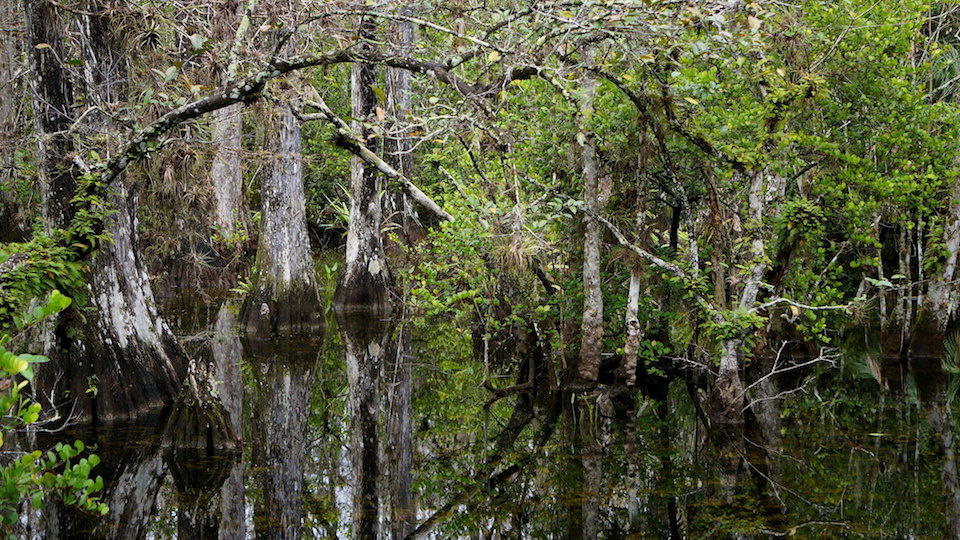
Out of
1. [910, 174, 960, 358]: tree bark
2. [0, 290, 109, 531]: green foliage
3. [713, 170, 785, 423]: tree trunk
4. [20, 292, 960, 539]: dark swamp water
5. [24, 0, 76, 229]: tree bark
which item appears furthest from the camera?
[910, 174, 960, 358]: tree bark

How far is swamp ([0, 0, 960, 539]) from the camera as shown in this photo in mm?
7801

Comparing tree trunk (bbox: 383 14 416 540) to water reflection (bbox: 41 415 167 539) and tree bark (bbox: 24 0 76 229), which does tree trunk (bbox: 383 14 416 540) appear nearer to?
water reflection (bbox: 41 415 167 539)

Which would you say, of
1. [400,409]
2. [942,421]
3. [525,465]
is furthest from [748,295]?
[400,409]

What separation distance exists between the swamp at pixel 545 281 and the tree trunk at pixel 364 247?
3.50 metres

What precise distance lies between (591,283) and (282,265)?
20.9 feet

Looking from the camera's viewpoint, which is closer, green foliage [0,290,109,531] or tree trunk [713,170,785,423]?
green foliage [0,290,109,531]

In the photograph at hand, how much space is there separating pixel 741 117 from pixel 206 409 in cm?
600

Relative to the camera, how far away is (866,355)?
48.8 ft

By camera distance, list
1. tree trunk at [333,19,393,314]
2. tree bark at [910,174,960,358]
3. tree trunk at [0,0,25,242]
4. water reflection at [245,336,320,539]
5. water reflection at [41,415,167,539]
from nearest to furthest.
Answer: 1. water reflection at [41,415,167,539]
2. water reflection at [245,336,320,539]
3. tree bark at [910,174,960,358]
4. tree trunk at [0,0,25,242]
5. tree trunk at [333,19,393,314]

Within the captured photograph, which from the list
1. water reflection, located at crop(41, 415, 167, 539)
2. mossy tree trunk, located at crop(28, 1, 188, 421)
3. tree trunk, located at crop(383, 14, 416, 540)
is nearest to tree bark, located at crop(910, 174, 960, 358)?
tree trunk, located at crop(383, 14, 416, 540)

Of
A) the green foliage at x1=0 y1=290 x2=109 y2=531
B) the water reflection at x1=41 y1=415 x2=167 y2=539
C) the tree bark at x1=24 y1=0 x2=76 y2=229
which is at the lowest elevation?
the water reflection at x1=41 y1=415 x2=167 y2=539

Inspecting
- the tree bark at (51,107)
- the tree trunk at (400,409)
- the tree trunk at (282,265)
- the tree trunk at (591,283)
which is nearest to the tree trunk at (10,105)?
the tree bark at (51,107)

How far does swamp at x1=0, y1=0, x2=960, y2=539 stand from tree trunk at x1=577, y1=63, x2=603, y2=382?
0.04 metres

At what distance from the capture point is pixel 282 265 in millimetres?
15836
